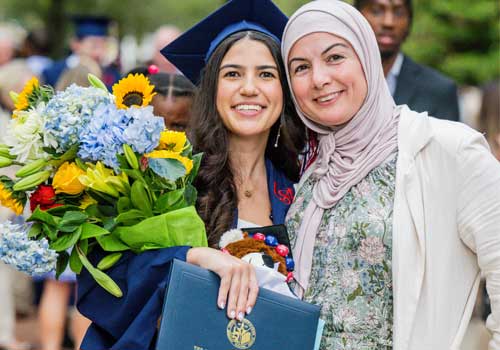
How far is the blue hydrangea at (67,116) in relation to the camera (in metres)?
3.20

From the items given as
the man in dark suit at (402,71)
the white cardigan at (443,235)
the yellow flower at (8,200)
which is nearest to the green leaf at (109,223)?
the yellow flower at (8,200)

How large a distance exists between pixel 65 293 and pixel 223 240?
4280mm

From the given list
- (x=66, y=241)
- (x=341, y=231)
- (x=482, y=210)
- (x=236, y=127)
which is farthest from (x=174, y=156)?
(x=482, y=210)

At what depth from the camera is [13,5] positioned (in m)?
25.2

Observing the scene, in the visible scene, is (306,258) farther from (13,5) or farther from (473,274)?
(13,5)

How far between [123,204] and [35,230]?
337mm

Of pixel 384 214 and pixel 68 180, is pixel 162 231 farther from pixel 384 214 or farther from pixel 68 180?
pixel 384 214

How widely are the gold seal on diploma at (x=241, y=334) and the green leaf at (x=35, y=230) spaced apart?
0.78m

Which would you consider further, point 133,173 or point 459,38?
point 459,38

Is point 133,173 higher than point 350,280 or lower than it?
higher

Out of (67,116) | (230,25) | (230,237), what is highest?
(230,25)

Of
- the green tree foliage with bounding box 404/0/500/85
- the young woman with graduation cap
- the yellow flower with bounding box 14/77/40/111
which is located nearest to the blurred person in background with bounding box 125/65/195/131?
the young woman with graduation cap

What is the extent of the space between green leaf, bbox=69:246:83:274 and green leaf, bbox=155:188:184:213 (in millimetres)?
346

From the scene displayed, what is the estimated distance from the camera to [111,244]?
3.31 metres
